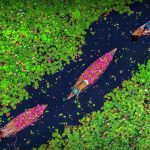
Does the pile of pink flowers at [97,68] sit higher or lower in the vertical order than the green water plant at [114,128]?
higher

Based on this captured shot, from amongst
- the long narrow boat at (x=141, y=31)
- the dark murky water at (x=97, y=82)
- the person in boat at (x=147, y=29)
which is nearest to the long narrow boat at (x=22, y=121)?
the dark murky water at (x=97, y=82)

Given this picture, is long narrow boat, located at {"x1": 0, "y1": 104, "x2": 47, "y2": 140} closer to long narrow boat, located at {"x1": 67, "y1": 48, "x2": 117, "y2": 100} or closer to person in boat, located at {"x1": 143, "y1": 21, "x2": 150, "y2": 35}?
long narrow boat, located at {"x1": 67, "y1": 48, "x2": 117, "y2": 100}

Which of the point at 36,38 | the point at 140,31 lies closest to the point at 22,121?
the point at 36,38

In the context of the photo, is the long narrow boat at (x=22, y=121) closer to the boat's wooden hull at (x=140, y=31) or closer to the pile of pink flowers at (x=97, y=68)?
the pile of pink flowers at (x=97, y=68)

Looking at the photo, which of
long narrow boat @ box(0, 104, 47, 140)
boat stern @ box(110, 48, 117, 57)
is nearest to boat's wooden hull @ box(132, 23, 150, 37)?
boat stern @ box(110, 48, 117, 57)

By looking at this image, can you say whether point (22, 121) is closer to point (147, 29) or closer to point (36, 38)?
point (36, 38)
